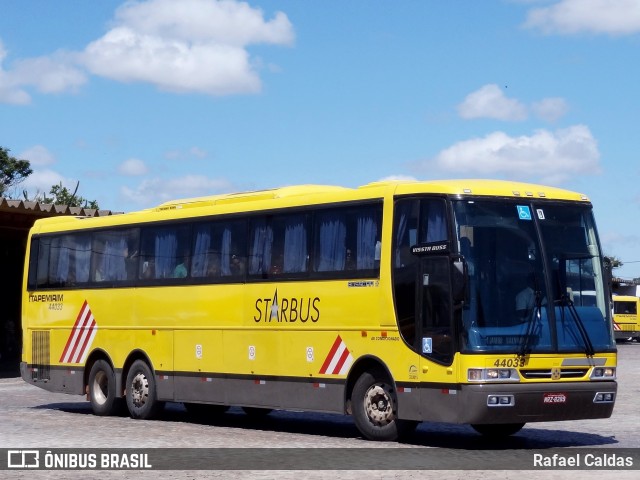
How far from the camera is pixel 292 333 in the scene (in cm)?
1822

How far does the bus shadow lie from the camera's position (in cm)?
1617

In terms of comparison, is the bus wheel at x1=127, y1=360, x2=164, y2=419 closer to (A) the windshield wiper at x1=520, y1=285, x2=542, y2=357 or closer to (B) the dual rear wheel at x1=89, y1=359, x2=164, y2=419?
(B) the dual rear wheel at x1=89, y1=359, x2=164, y2=419

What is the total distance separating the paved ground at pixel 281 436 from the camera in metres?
12.7

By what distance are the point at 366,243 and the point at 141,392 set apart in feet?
21.2

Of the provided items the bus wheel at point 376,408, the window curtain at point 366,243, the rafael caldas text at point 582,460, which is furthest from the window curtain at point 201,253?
the rafael caldas text at point 582,460

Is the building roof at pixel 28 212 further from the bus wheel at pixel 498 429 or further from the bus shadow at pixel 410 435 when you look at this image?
the bus wheel at pixel 498 429

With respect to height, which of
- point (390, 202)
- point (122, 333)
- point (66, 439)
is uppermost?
point (390, 202)

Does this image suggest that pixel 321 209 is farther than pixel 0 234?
No

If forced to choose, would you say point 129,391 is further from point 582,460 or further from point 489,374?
point 582,460

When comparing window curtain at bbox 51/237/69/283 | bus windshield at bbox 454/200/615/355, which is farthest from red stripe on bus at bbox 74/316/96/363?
bus windshield at bbox 454/200/615/355

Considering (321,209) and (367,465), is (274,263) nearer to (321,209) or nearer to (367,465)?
(321,209)

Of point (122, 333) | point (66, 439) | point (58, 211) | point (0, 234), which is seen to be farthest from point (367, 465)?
point (0, 234)

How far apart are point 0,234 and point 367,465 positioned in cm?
3049

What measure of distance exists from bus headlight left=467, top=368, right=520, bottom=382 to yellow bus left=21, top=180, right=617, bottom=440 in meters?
0.02
